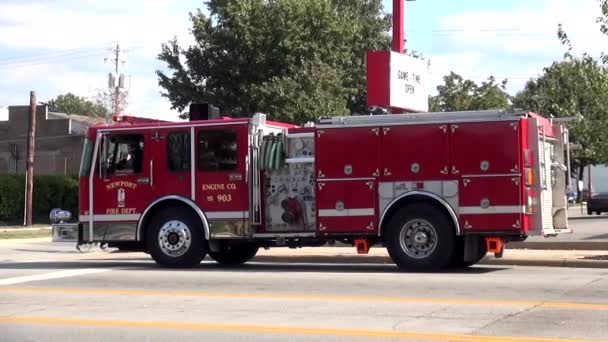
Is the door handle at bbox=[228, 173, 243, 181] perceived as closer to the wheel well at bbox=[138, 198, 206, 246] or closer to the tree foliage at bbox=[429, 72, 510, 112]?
the wheel well at bbox=[138, 198, 206, 246]

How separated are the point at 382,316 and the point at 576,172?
249 feet

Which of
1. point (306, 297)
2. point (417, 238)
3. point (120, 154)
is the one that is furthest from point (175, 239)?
point (306, 297)

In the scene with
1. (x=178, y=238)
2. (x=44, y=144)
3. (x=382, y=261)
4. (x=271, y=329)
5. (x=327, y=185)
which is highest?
(x=44, y=144)

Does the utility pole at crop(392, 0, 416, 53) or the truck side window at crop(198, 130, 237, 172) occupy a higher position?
the utility pole at crop(392, 0, 416, 53)

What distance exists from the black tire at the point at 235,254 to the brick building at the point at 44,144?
150 feet

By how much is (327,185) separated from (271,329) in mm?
6207

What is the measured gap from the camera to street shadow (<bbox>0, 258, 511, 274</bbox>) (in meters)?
15.6

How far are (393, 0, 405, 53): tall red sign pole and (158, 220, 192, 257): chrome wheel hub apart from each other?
8108mm

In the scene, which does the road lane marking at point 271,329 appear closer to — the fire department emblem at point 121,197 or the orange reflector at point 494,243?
the orange reflector at point 494,243

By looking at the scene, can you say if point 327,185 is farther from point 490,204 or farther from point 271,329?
point 271,329

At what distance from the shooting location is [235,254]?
17516 millimetres

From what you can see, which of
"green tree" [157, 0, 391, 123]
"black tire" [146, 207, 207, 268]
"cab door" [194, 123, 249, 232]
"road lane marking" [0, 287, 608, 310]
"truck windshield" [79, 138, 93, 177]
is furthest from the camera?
"green tree" [157, 0, 391, 123]

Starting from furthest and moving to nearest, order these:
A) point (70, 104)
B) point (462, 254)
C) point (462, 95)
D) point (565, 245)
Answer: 1. point (70, 104)
2. point (462, 95)
3. point (565, 245)
4. point (462, 254)

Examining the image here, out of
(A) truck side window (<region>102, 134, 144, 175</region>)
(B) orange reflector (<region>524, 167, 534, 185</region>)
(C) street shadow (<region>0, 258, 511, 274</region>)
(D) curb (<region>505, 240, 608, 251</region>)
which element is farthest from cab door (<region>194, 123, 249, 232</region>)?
(D) curb (<region>505, 240, 608, 251</region>)
